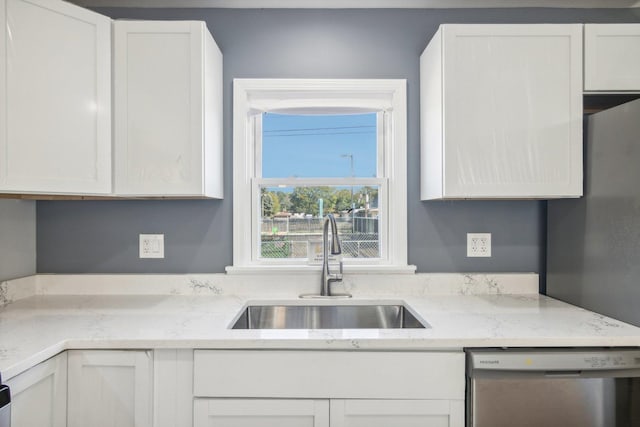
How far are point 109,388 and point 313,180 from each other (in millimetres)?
1262

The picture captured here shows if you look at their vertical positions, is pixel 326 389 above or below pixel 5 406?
below

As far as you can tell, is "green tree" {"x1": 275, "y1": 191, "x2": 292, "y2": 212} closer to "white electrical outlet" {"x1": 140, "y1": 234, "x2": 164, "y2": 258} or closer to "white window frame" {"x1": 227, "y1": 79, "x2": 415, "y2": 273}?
"white window frame" {"x1": 227, "y1": 79, "x2": 415, "y2": 273}

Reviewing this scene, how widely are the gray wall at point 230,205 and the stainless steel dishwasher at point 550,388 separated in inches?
29.8

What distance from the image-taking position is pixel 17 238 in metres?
1.86

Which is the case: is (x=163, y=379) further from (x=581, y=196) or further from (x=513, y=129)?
(x=581, y=196)

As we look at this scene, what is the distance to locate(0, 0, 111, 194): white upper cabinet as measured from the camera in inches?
53.9

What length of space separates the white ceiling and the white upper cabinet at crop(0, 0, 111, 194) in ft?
1.53

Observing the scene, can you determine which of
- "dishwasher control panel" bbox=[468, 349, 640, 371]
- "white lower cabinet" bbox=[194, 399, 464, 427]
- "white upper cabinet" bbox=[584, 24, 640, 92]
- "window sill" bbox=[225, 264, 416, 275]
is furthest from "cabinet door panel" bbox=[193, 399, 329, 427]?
"white upper cabinet" bbox=[584, 24, 640, 92]

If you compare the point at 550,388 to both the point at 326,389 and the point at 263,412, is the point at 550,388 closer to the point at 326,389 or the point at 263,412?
the point at 326,389

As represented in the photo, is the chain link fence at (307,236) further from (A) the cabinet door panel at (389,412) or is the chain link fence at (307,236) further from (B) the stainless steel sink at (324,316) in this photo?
(A) the cabinet door panel at (389,412)

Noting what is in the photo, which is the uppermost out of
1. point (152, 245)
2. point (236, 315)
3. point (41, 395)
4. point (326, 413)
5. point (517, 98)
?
point (517, 98)

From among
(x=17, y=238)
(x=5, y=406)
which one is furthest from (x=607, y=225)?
(x=17, y=238)

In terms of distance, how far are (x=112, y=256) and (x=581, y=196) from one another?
2.21 meters

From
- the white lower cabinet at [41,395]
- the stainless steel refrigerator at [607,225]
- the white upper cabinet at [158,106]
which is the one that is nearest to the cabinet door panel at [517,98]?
the stainless steel refrigerator at [607,225]
